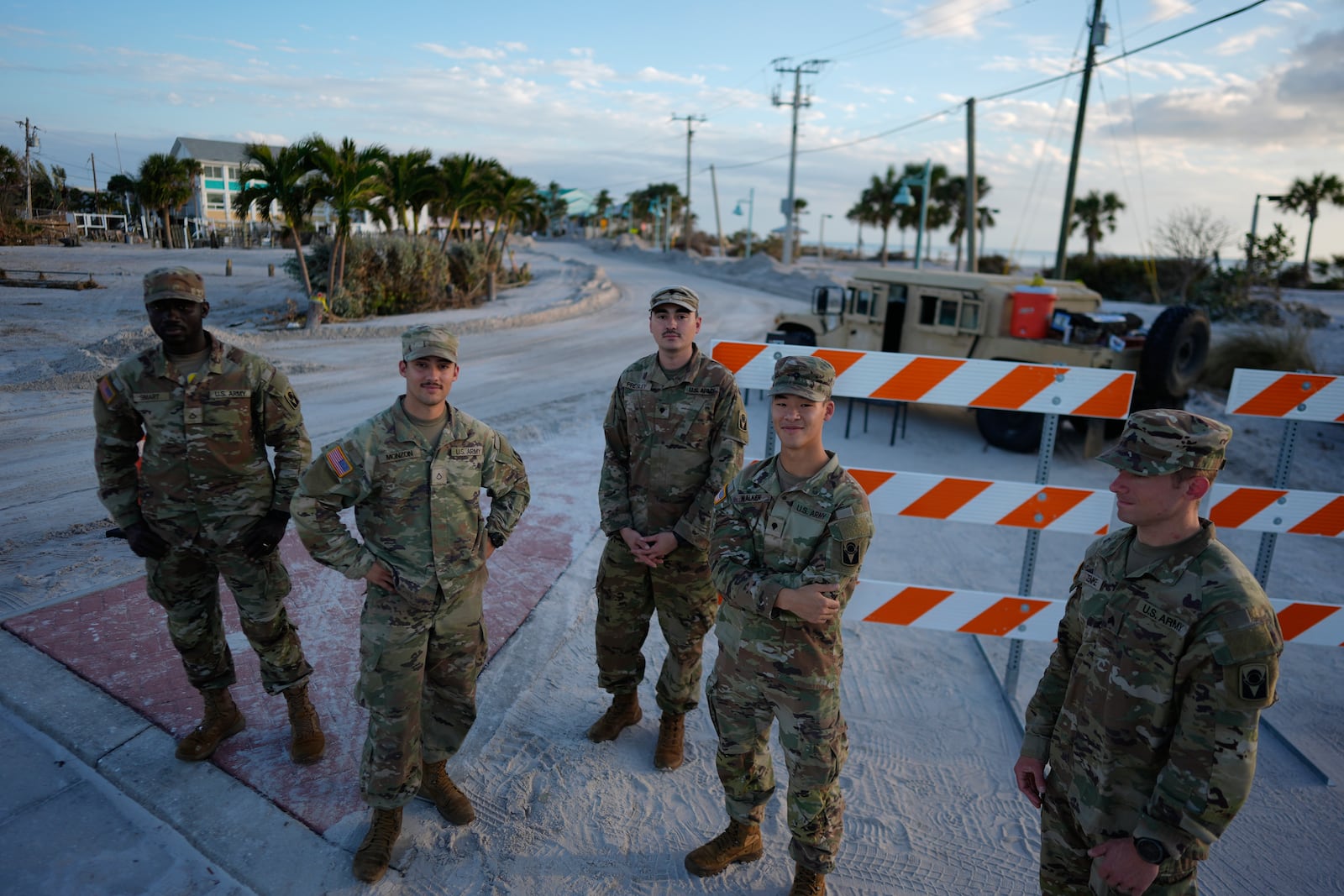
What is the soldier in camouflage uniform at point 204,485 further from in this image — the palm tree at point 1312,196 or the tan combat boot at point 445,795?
the palm tree at point 1312,196

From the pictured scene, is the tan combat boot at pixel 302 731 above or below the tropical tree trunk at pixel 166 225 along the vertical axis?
below

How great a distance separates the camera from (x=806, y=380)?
8.30ft

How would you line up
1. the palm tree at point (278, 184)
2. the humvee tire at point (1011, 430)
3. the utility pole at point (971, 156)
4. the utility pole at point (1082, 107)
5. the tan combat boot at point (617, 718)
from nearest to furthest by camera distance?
1. the tan combat boot at point (617, 718)
2. the humvee tire at point (1011, 430)
3. the palm tree at point (278, 184)
4. the utility pole at point (1082, 107)
5. the utility pole at point (971, 156)

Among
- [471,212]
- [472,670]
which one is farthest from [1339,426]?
[471,212]

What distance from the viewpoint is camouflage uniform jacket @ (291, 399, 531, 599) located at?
9.09 ft

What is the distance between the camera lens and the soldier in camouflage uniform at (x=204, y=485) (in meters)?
3.11

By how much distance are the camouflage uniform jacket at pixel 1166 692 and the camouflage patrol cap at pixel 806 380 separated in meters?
0.92

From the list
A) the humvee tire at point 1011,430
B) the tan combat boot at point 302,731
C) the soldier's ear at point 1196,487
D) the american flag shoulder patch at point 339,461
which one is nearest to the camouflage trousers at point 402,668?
the american flag shoulder patch at point 339,461

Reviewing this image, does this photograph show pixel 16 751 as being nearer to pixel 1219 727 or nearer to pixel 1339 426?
pixel 1219 727

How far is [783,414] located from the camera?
254 centimetres

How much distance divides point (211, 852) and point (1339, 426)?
12665 millimetres

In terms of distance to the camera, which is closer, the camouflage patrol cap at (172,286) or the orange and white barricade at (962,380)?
the camouflage patrol cap at (172,286)

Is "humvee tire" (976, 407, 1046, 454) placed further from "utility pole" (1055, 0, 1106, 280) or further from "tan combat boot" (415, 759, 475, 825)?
"utility pole" (1055, 0, 1106, 280)

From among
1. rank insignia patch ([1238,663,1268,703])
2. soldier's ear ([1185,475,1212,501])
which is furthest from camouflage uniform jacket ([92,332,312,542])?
rank insignia patch ([1238,663,1268,703])
